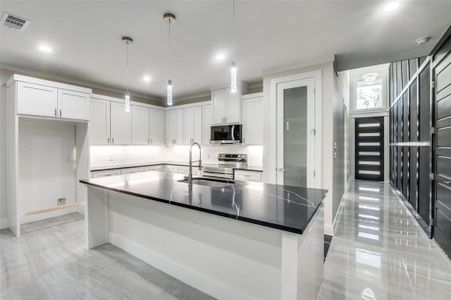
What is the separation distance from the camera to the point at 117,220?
9.60 ft

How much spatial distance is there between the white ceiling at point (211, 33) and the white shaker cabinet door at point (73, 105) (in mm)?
464

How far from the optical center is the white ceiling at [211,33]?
6.90 ft

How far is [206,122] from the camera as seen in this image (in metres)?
5.29

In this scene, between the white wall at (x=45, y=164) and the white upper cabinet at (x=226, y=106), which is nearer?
the white wall at (x=45, y=164)

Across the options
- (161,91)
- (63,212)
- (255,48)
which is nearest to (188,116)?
(161,91)

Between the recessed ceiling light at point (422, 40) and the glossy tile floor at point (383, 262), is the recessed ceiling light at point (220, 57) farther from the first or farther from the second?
the glossy tile floor at point (383, 262)

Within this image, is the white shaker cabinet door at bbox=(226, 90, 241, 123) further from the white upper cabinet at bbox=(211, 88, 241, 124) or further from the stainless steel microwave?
the stainless steel microwave

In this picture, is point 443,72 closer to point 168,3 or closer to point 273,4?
point 273,4

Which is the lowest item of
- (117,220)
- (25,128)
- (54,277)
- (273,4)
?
(54,277)

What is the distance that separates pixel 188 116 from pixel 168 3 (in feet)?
11.9

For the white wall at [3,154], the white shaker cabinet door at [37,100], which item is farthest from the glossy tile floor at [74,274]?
the white shaker cabinet door at [37,100]

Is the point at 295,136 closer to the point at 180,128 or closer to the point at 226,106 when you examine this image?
the point at 226,106

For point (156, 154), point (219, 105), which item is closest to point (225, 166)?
point (219, 105)

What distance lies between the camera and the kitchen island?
4.51 ft
